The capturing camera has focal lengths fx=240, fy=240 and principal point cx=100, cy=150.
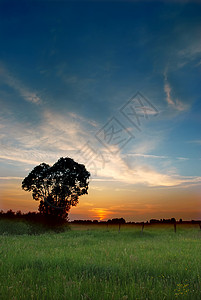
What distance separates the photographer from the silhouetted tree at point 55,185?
133 feet

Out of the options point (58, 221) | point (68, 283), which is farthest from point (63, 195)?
point (68, 283)

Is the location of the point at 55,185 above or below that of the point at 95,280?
above

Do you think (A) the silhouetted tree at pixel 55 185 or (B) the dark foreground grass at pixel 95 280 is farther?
(A) the silhouetted tree at pixel 55 185

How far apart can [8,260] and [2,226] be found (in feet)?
69.6

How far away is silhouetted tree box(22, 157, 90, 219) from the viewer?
40625mm

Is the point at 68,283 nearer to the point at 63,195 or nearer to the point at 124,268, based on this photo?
the point at 124,268

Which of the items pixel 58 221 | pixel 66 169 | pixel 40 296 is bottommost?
pixel 40 296

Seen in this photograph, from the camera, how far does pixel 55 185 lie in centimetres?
4109

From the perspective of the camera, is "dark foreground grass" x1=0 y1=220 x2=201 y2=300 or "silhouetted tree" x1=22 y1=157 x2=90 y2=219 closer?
"dark foreground grass" x1=0 y1=220 x2=201 y2=300

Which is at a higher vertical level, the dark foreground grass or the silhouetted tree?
the silhouetted tree

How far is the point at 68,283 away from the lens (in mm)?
6094

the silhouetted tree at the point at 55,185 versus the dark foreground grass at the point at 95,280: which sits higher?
the silhouetted tree at the point at 55,185

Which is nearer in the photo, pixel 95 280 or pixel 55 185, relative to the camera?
pixel 95 280

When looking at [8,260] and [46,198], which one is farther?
[46,198]
